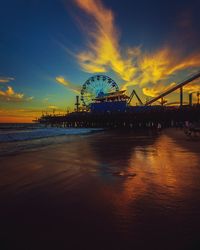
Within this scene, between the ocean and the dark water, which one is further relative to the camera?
the ocean

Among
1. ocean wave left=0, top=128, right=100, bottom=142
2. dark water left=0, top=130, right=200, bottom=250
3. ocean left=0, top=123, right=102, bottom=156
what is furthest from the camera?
ocean wave left=0, top=128, right=100, bottom=142

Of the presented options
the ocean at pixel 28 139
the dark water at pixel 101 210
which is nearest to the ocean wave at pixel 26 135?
the ocean at pixel 28 139

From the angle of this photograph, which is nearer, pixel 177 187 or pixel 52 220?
pixel 52 220

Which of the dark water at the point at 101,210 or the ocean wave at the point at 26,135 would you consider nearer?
the dark water at the point at 101,210

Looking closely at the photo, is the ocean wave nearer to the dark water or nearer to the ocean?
the ocean

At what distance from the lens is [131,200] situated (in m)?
6.34

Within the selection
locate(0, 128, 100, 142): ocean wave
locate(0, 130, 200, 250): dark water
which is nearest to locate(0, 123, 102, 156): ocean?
locate(0, 128, 100, 142): ocean wave

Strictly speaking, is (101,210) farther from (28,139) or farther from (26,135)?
(26,135)

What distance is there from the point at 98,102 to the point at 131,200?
128 m

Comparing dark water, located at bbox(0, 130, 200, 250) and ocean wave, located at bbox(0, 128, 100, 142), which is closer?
dark water, located at bbox(0, 130, 200, 250)

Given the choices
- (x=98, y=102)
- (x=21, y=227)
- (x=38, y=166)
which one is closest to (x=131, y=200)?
(x=21, y=227)

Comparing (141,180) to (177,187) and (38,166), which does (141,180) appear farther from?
(38,166)

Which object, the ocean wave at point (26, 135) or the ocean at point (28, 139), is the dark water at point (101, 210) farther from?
the ocean wave at point (26, 135)

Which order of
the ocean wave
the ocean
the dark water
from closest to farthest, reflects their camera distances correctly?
the dark water
the ocean
the ocean wave
